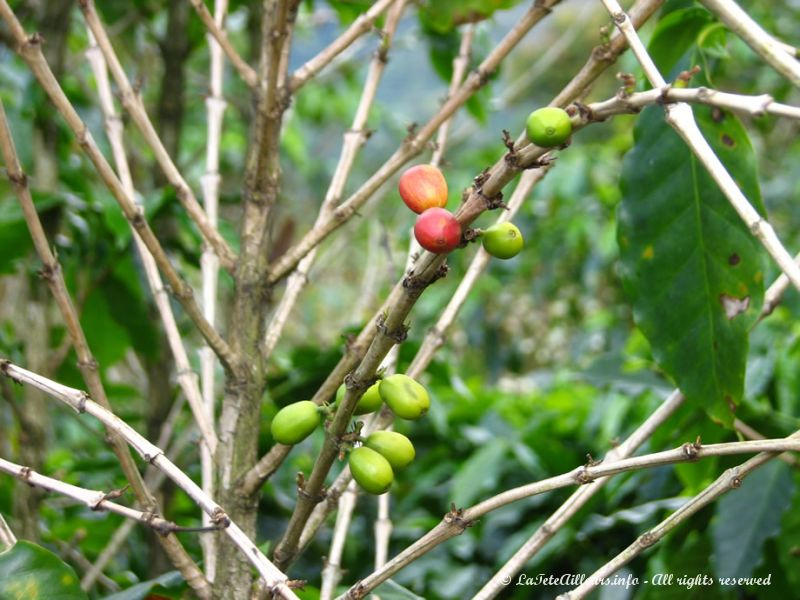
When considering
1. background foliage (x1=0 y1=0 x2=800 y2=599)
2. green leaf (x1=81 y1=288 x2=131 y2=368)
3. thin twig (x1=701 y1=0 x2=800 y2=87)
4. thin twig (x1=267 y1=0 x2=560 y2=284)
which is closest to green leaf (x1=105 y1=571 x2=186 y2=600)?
background foliage (x1=0 y1=0 x2=800 y2=599)

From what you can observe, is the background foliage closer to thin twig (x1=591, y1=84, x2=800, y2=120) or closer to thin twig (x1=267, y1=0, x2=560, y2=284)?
thin twig (x1=267, y1=0, x2=560, y2=284)

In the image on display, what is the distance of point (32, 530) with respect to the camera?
131 cm

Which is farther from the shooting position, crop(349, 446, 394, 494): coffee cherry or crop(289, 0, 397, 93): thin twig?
crop(289, 0, 397, 93): thin twig

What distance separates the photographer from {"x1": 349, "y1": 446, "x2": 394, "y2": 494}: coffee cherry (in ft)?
2.29

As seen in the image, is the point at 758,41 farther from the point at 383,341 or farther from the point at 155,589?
the point at 155,589

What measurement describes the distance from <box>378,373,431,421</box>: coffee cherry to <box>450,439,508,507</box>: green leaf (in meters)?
1.40

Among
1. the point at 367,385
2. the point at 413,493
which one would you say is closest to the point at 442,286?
the point at 413,493

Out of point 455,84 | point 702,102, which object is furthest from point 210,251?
point 702,102

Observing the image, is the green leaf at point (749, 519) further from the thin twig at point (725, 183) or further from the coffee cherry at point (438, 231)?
the coffee cherry at point (438, 231)

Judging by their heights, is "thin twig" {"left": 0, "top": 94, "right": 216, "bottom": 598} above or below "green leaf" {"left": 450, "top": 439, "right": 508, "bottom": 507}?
below

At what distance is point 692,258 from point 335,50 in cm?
48

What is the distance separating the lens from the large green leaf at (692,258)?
1.03m

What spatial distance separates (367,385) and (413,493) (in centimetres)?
179

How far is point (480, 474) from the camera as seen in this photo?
215 centimetres
